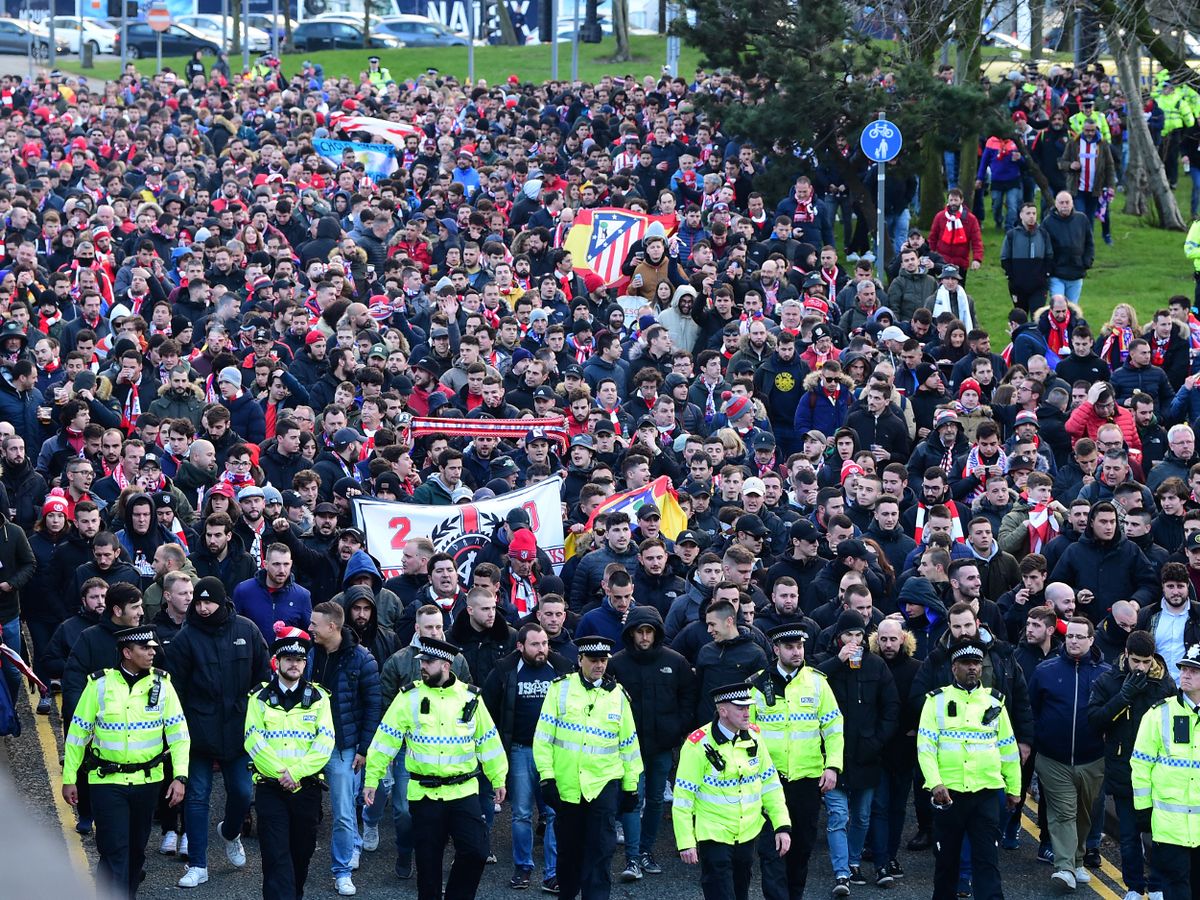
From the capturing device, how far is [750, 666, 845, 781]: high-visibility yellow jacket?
405 inches

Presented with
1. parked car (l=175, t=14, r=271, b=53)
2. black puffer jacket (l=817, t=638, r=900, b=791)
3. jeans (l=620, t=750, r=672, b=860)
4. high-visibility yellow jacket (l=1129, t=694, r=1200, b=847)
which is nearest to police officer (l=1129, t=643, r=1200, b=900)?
high-visibility yellow jacket (l=1129, t=694, r=1200, b=847)

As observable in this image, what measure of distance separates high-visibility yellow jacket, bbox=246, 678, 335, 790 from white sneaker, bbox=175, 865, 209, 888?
0.90m

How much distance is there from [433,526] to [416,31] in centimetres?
5419

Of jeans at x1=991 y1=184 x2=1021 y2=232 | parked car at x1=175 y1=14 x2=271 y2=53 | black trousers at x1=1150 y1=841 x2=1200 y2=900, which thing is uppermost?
parked car at x1=175 y1=14 x2=271 y2=53

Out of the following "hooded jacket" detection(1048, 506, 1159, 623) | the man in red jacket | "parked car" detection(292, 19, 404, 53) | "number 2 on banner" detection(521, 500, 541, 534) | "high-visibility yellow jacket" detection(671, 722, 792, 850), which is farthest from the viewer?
"parked car" detection(292, 19, 404, 53)

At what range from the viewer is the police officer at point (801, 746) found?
10.3 metres

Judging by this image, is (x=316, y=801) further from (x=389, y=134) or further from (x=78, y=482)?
(x=389, y=134)

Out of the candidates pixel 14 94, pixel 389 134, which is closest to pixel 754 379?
pixel 389 134

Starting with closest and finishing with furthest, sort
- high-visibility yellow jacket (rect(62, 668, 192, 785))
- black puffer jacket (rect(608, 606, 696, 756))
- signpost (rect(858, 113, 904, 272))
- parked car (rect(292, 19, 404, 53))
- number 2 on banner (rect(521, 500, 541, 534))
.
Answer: high-visibility yellow jacket (rect(62, 668, 192, 785))
black puffer jacket (rect(608, 606, 696, 756))
number 2 on banner (rect(521, 500, 541, 534))
signpost (rect(858, 113, 904, 272))
parked car (rect(292, 19, 404, 53))

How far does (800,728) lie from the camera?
33.8 ft

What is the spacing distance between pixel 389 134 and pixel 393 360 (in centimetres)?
1496

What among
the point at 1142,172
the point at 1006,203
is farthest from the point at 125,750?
the point at 1142,172

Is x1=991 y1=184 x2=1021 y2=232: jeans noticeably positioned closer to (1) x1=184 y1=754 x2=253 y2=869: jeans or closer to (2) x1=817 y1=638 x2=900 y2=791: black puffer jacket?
(2) x1=817 y1=638 x2=900 y2=791: black puffer jacket

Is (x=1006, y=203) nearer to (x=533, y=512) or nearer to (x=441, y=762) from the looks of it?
(x=533, y=512)
